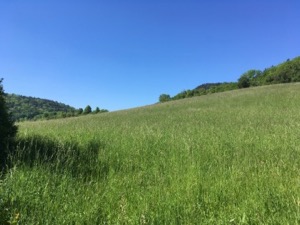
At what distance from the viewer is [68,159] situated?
630 centimetres

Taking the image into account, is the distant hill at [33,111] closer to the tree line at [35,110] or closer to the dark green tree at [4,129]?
the tree line at [35,110]

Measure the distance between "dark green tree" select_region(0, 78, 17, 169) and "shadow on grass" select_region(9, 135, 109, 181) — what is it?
201 millimetres

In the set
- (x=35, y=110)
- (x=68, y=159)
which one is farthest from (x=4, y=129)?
(x=35, y=110)

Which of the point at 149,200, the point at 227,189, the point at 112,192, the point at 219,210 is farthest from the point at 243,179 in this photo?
the point at 112,192

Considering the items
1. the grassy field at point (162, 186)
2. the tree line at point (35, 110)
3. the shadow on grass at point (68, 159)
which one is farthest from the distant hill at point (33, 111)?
the grassy field at point (162, 186)

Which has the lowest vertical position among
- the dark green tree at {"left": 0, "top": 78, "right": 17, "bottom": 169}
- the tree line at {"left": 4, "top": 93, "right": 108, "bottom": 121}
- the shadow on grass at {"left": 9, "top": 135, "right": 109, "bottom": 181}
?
the shadow on grass at {"left": 9, "top": 135, "right": 109, "bottom": 181}

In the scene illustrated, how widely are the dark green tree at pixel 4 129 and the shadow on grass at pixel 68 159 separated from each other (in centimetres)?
20

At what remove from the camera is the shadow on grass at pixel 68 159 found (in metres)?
5.96

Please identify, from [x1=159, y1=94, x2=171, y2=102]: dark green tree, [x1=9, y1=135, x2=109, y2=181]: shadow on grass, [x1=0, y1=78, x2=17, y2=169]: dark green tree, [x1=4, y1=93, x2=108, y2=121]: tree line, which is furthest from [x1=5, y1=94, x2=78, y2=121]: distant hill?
[x1=159, y1=94, x2=171, y2=102]: dark green tree

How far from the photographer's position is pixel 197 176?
552 centimetres

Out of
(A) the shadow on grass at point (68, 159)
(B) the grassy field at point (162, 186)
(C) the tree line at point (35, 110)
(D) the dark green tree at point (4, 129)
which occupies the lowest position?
(B) the grassy field at point (162, 186)

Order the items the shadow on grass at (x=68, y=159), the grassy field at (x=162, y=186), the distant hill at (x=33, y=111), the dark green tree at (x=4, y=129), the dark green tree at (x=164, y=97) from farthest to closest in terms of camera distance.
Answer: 1. the dark green tree at (x=164, y=97)
2. the distant hill at (x=33, y=111)
3. the dark green tree at (x=4, y=129)
4. the shadow on grass at (x=68, y=159)
5. the grassy field at (x=162, y=186)

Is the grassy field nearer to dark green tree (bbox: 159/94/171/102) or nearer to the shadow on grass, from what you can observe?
the shadow on grass

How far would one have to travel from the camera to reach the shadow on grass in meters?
5.96
